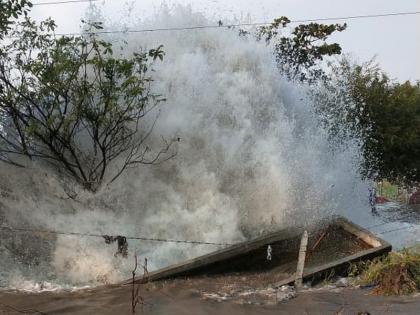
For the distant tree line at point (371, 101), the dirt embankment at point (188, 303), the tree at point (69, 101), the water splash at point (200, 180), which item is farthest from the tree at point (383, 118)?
the dirt embankment at point (188, 303)

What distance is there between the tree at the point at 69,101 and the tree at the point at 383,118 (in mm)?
9990

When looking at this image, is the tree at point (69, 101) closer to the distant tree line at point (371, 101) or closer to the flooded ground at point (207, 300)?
the flooded ground at point (207, 300)

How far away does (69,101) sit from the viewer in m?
9.83

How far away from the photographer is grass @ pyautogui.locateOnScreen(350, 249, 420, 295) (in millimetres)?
6926

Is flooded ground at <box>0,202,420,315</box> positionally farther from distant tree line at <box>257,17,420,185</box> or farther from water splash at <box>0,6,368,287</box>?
distant tree line at <box>257,17,420,185</box>

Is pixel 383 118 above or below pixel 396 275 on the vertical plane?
above

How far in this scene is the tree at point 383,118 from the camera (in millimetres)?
19812

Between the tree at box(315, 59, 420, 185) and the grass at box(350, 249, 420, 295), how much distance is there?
438 inches

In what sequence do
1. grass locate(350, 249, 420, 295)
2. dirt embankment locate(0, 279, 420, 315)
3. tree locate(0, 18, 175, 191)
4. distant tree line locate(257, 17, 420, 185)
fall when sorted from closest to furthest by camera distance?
dirt embankment locate(0, 279, 420, 315)
grass locate(350, 249, 420, 295)
tree locate(0, 18, 175, 191)
distant tree line locate(257, 17, 420, 185)

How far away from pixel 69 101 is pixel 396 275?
6117mm

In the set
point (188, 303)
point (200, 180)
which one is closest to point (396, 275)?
point (188, 303)

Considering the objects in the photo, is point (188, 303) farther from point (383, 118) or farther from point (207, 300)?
point (383, 118)

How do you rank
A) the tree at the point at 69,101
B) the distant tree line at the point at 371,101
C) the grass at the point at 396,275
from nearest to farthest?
the grass at the point at 396,275 → the tree at the point at 69,101 → the distant tree line at the point at 371,101

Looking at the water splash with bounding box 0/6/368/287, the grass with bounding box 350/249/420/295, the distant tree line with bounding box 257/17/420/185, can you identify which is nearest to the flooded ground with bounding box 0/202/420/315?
the grass with bounding box 350/249/420/295
